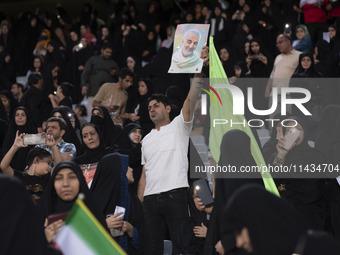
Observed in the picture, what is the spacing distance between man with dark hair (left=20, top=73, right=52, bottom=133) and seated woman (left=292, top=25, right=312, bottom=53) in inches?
158

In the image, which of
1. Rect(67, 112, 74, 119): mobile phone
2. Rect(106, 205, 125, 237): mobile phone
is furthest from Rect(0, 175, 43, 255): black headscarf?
Rect(67, 112, 74, 119): mobile phone

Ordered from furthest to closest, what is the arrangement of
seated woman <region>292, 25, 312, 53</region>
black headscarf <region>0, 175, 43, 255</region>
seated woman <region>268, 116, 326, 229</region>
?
1. seated woman <region>292, 25, 312, 53</region>
2. seated woman <region>268, 116, 326, 229</region>
3. black headscarf <region>0, 175, 43, 255</region>

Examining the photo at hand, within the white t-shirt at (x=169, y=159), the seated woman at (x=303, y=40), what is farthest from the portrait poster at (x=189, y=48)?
the seated woman at (x=303, y=40)

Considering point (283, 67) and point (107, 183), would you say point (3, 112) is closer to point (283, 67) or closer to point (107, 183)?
point (283, 67)

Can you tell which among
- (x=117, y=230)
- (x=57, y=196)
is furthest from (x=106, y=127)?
(x=57, y=196)

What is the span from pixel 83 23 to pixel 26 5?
5.46 metres

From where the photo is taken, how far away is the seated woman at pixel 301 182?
7742mm

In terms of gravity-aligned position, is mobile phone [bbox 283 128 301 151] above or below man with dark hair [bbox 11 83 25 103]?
above

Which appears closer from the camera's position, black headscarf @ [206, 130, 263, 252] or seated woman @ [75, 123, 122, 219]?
black headscarf @ [206, 130, 263, 252]

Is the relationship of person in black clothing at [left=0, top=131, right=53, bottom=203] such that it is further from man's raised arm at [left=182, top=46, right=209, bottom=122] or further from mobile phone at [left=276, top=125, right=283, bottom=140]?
mobile phone at [left=276, top=125, right=283, bottom=140]

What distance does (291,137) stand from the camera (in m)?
7.93

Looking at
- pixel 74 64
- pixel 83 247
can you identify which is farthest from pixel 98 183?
pixel 74 64

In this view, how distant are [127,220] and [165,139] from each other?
120 cm

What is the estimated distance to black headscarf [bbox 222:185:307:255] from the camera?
161 inches
